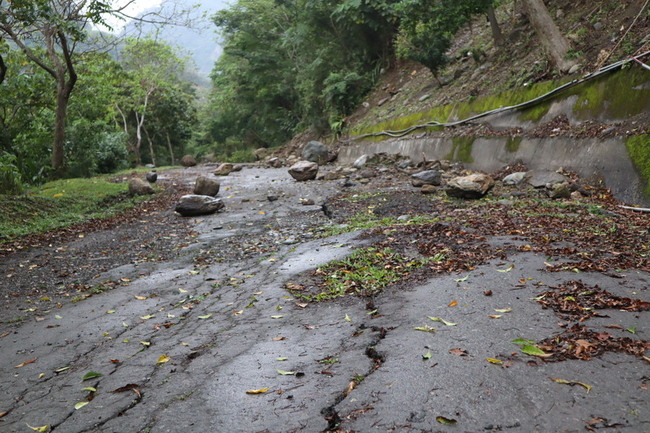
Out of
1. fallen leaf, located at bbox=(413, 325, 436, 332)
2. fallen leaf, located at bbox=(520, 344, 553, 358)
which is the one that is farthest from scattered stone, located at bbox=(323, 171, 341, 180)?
fallen leaf, located at bbox=(520, 344, 553, 358)

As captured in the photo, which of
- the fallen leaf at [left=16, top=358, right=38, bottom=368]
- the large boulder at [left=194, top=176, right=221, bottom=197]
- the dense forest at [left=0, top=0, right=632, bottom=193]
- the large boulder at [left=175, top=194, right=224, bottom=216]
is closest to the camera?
the fallen leaf at [left=16, top=358, right=38, bottom=368]

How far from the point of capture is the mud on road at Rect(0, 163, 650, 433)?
212cm

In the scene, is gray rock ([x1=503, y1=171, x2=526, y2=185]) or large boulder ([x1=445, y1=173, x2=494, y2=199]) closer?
large boulder ([x1=445, y1=173, x2=494, y2=199])

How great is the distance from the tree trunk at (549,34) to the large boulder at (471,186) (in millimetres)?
2889

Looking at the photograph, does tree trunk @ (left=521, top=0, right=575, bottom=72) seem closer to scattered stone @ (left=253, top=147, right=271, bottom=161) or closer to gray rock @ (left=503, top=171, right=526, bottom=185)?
gray rock @ (left=503, top=171, right=526, bottom=185)

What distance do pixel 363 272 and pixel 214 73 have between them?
1347 inches

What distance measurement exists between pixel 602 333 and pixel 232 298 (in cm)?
294

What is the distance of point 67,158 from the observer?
671 inches

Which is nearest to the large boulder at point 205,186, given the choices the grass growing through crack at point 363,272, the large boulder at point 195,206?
the large boulder at point 195,206

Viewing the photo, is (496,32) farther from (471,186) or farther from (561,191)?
(561,191)

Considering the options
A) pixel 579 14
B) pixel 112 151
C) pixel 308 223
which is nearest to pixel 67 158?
pixel 112 151

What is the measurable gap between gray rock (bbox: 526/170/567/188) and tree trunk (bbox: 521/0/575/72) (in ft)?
7.67

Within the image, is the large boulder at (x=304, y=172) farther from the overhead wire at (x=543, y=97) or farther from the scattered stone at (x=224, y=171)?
the scattered stone at (x=224, y=171)

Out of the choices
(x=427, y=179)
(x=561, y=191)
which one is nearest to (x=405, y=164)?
(x=427, y=179)
